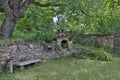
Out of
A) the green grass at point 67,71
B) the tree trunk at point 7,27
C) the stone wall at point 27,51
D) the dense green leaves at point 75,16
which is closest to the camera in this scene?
the green grass at point 67,71

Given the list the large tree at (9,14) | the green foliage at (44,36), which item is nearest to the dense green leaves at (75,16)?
the green foliage at (44,36)

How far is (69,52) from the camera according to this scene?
1088 cm

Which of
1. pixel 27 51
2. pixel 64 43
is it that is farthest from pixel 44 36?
pixel 27 51

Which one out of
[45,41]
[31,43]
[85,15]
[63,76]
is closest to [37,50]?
[31,43]

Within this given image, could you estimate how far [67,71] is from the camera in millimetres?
7746

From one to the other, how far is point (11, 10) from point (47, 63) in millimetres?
2788

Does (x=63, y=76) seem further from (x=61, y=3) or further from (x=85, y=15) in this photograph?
(x=85, y=15)

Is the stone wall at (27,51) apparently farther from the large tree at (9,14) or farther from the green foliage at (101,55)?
the green foliage at (101,55)

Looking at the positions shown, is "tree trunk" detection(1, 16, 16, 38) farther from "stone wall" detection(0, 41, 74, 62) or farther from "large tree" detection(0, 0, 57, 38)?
"stone wall" detection(0, 41, 74, 62)

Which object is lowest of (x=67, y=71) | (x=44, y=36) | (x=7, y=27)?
(x=67, y=71)

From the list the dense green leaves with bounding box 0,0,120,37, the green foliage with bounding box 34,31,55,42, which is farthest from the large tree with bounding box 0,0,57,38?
the dense green leaves with bounding box 0,0,120,37

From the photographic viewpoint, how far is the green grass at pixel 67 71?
276 inches

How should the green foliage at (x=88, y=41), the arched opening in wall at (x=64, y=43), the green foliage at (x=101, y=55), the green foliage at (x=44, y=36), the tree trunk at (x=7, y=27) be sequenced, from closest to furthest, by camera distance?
the tree trunk at (x=7, y=27)
the green foliage at (x=44, y=36)
the green foliage at (x=101, y=55)
the arched opening in wall at (x=64, y=43)
the green foliage at (x=88, y=41)

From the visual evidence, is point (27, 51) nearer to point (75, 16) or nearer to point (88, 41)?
point (75, 16)
